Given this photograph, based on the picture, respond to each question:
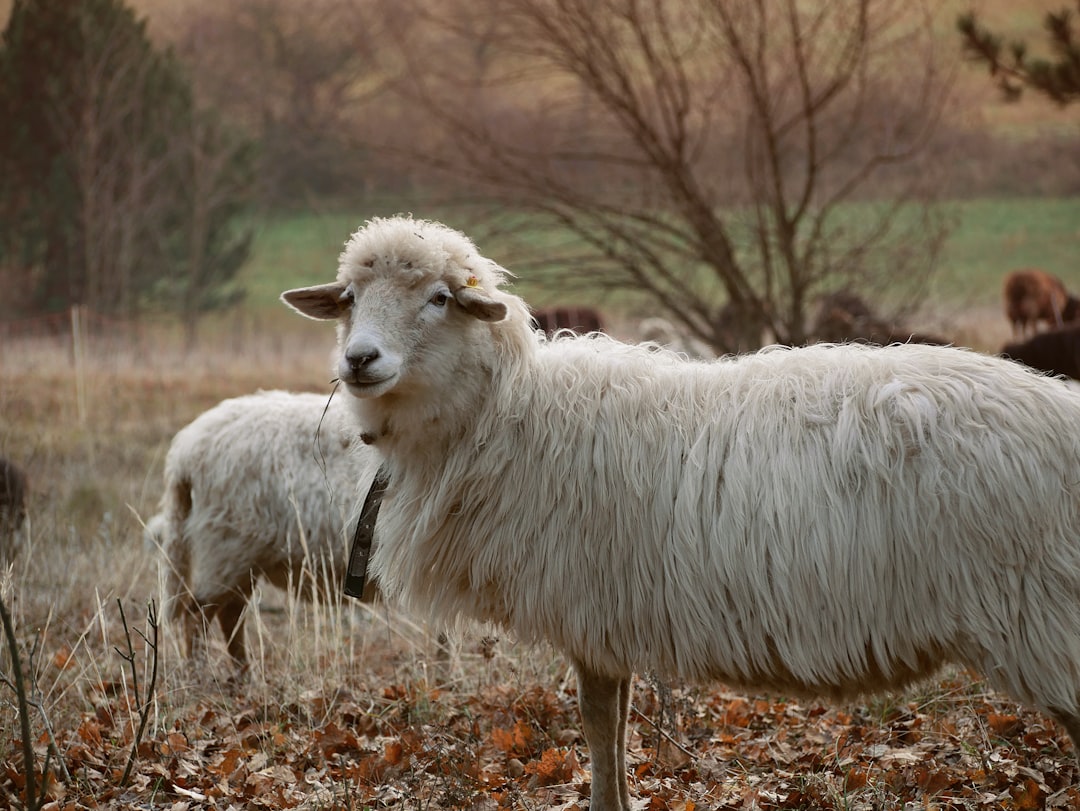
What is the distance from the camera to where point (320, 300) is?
3799 mm

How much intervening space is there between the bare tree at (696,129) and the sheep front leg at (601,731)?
548 cm

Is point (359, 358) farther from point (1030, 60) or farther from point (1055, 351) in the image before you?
point (1055, 351)

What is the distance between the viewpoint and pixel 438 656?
5.75 metres

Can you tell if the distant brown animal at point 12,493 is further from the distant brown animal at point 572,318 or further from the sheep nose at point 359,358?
the distant brown animal at point 572,318

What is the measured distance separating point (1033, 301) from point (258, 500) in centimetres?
1398

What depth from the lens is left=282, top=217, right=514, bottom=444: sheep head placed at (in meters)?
3.33

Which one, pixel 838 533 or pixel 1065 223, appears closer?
pixel 838 533

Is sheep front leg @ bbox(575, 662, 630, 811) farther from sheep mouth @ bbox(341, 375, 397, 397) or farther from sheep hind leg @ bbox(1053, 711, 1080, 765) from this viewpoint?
sheep hind leg @ bbox(1053, 711, 1080, 765)

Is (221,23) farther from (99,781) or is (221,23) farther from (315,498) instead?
(99,781)

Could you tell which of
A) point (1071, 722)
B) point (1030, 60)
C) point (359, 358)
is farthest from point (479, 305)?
point (1030, 60)

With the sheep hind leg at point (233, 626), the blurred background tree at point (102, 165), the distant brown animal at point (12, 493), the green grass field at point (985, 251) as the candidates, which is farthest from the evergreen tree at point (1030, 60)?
the green grass field at point (985, 251)

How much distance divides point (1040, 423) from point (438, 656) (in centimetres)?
371

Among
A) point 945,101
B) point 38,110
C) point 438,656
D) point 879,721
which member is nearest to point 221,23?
point 38,110

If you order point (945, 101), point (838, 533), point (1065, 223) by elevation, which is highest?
point (1065, 223)
